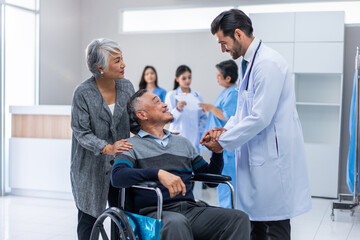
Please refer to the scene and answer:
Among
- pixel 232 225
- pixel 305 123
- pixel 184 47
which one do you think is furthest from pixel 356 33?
pixel 232 225

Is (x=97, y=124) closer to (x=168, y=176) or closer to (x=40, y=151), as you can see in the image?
(x=168, y=176)

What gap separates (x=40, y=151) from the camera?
4664mm

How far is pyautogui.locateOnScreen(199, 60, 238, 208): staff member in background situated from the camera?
331 cm

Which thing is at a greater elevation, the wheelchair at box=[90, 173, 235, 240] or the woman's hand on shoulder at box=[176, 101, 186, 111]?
the woman's hand on shoulder at box=[176, 101, 186, 111]

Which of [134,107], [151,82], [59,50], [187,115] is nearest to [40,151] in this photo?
[151,82]

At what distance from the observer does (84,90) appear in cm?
216

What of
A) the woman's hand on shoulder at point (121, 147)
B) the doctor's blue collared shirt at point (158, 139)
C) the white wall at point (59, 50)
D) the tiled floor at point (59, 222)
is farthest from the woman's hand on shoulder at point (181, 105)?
the woman's hand on shoulder at point (121, 147)

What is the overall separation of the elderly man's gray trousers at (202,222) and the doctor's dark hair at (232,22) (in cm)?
73

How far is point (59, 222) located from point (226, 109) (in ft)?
5.31

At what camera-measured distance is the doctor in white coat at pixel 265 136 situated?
73.0 inches

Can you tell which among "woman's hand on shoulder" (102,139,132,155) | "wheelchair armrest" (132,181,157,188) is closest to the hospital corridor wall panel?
"woman's hand on shoulder" (102,139,132,155)

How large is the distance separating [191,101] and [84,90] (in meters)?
2.46

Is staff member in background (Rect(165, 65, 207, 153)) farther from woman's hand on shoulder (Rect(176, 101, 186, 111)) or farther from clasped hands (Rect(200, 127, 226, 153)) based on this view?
clasped hands (Rect(200, 127, 226, 153))

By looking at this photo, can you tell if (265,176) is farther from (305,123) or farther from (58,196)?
(305,123)
